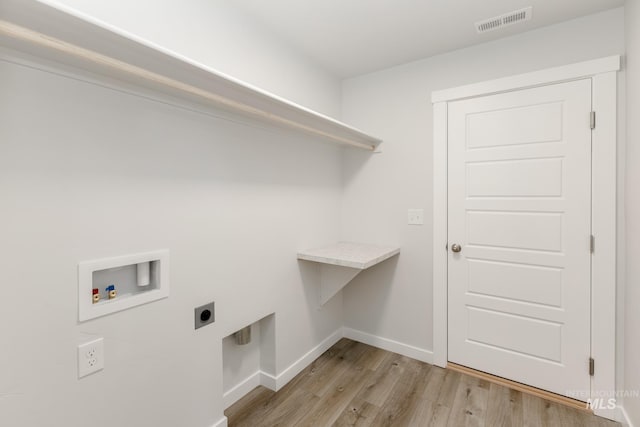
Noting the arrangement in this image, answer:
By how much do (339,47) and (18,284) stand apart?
7.15ft

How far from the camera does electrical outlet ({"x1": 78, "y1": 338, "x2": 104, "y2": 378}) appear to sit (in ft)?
3.68

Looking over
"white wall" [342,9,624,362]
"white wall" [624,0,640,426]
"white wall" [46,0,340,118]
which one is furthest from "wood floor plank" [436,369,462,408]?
"white wall" [46,0,340,118]

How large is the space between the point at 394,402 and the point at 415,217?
1.31 metres

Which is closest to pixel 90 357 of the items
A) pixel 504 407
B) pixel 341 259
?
pixel 341 259

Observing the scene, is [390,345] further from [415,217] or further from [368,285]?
[415,217]

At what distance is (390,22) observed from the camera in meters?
1.86

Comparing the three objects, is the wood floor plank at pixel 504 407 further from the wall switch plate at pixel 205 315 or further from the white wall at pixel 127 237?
the wall switch plate at pixel 205 315

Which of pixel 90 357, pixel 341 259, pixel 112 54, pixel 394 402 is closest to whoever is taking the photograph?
pixel 112 54

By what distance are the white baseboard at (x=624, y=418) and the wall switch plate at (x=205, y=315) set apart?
230cm

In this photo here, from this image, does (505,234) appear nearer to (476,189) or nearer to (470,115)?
(476,189)

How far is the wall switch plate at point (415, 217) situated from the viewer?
2.37 metres

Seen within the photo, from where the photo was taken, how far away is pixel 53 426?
3.50ft

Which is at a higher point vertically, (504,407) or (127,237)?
(127,237)

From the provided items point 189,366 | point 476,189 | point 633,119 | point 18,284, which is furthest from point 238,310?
point 633,119
